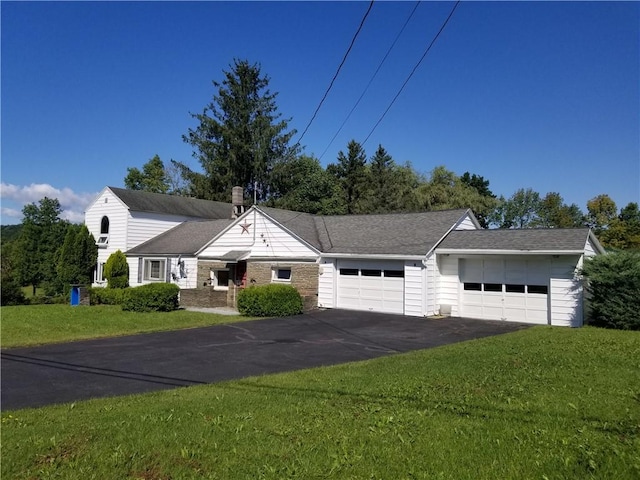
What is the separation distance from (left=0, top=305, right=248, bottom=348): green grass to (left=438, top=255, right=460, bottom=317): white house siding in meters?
8.72

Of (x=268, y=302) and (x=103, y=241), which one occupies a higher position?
(x=103, y=241)

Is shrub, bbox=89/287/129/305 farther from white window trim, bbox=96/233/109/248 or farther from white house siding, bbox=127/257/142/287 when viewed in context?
white window trim, bbox=96/233/109/248

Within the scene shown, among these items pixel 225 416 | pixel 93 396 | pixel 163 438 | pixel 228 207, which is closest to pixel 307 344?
pixel 93 396

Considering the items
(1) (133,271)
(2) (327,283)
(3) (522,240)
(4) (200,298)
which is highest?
(3) (522,240)

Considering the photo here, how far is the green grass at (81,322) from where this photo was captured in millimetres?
15546

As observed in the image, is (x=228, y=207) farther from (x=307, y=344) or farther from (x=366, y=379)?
(x=366, y=379)

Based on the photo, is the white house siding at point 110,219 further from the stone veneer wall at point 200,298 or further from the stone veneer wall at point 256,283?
the stone veneer wall at point 200,298

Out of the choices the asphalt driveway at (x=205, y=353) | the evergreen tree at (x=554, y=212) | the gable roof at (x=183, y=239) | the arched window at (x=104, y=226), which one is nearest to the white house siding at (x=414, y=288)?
the asphalt driveway at (x=205, y=353)

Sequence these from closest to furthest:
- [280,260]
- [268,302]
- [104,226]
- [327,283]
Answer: [268,302], [327,283], [280,260], [104,226]

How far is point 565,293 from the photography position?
59.5 ft

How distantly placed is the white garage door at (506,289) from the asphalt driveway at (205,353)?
100 centimetres

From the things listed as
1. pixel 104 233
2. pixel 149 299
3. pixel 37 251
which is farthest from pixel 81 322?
pixel 37 251

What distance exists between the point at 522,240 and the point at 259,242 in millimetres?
12919

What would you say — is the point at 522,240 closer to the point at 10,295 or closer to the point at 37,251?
the point at 10,295
